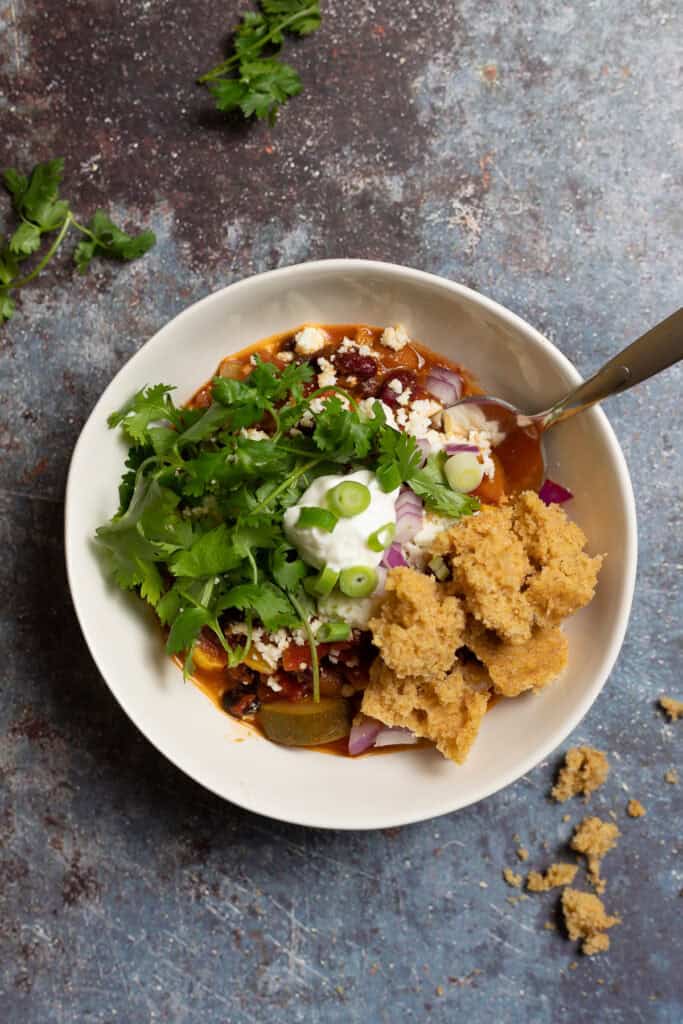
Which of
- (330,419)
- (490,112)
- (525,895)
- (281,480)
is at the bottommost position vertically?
(525,895)

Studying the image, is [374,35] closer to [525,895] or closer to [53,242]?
[53,242]

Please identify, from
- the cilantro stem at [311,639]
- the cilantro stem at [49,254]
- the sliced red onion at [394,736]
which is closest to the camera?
the cilantro stem at [311,639]

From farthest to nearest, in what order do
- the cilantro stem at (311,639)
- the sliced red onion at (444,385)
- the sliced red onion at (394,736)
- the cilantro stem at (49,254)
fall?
the cilantro stem at (49,254) → the sliced red onion at (444,385) → the sliced red onion at (394,736) → the cilantro stem at (311,639)

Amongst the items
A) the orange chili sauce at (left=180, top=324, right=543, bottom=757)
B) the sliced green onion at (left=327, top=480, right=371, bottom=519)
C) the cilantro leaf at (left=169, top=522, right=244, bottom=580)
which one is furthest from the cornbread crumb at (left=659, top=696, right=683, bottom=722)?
the cilantro leaf at (left=169, top=522, right=244, bottom=580)

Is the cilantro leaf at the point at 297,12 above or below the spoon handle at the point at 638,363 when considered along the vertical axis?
above

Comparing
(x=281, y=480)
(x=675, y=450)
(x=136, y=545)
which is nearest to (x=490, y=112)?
(x=675, y=450)

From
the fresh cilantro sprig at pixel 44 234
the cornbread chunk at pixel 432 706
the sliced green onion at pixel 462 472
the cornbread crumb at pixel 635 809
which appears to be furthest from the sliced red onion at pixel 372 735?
the fresh cilantro sprig at pixel 44 234

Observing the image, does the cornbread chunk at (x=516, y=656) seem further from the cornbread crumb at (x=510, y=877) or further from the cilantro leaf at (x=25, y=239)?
the cilantro leaf at (x=25, y=239)

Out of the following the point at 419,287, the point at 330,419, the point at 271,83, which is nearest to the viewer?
the point at 330,419
